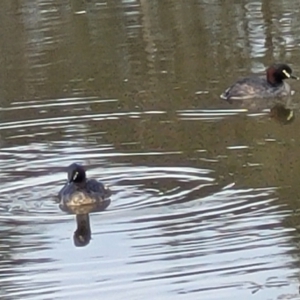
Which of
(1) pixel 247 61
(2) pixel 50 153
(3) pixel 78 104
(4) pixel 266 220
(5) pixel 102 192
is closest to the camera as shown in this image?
(4) pixel 266 220

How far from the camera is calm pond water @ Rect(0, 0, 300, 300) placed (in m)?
10.2

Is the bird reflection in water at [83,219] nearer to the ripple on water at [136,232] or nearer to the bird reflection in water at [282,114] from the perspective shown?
the ripple on water at [136,232]

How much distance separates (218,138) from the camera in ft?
48.0

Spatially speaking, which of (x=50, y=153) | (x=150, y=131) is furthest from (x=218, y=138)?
(x=50, y=153)

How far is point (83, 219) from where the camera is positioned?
1214 centimetres

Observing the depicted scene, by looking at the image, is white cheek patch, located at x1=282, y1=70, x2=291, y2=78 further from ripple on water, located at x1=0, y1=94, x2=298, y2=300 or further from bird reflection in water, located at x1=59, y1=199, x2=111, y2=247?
bird reflection in water, located at x1=59, y1=199, x2=111, y2=247

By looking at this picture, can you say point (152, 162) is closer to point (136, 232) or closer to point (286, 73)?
point (136, 232)

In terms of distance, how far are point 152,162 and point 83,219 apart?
1.74 meters

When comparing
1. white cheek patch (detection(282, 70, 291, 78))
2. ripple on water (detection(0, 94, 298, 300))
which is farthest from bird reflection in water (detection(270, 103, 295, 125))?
ripple on water (detection(0, 94, 298, 300))

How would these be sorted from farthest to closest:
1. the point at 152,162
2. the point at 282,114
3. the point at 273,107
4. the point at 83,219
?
1. the point at 273,107
2. the point at 282,114
3. the point at 152,162
4. the point at 83,219

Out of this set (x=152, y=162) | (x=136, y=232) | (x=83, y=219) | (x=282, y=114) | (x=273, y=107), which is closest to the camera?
(x=136, y=232)

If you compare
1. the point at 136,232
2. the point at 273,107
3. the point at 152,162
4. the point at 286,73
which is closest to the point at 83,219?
the point at 136,232

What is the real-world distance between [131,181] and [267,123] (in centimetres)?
325

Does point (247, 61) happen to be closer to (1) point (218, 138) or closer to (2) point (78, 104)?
(2) point (78, 104)
